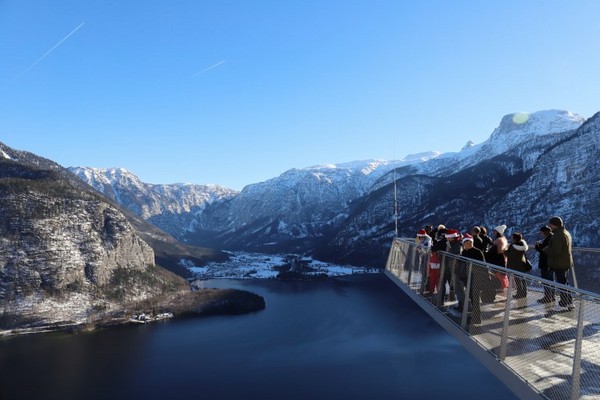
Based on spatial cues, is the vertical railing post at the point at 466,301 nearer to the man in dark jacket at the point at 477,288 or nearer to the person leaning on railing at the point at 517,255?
the man in dark jacket at the point at 477,288

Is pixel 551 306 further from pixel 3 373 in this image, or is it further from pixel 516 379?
pixel 3 373

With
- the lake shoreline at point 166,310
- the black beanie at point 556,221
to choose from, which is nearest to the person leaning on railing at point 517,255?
the black beanie at point 556,221

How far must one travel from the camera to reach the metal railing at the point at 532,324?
6.96 m

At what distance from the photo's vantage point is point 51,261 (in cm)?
17988

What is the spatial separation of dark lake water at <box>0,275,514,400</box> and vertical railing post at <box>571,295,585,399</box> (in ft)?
249

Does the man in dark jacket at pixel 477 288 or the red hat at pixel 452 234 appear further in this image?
the red hat at pixel 452 234

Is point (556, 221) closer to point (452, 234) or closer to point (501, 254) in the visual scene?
point (501, 254)

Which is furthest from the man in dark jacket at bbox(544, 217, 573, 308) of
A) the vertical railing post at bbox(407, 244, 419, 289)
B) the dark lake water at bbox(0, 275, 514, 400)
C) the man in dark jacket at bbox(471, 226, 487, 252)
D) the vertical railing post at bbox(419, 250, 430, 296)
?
the dark lake water at bbox(0, 275, 514, 400)

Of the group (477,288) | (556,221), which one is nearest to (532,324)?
(477,288)

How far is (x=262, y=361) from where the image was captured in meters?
97.3

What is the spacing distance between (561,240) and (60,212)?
712 feet

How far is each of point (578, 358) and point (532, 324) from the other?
2356 mm

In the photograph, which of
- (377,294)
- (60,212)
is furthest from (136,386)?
(60,212)

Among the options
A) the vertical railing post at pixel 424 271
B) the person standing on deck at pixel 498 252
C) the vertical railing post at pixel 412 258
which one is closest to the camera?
the person standing on deck at pixel 498 252
